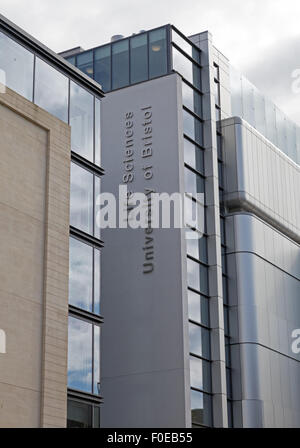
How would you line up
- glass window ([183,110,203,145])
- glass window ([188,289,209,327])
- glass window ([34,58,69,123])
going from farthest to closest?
glass window ([183,110,203,145]) < glass window ([188,289,209,327]) < glass window ([34,58,69,123])

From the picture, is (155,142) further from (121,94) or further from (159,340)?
(159,340)

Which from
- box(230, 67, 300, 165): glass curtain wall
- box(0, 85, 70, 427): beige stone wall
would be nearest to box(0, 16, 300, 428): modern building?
box(0, 85, 70, 427): beige stone wall

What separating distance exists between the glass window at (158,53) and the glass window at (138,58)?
325 millimetres

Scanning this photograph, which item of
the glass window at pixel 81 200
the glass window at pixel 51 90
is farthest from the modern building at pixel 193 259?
the glass window at pixel 51 90

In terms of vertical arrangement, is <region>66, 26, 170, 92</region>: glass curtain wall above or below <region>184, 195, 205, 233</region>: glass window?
above

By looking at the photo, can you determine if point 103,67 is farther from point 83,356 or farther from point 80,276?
point 83,356

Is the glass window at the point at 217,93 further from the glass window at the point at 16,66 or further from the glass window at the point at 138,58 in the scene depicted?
the glass window at the point at 16,66

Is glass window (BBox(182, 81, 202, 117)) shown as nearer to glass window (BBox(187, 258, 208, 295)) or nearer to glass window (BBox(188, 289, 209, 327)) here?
glass window (BBox(187, 258, 208, 295))

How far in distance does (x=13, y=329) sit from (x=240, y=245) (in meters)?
20.3

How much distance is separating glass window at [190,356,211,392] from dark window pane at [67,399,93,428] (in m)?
9.57

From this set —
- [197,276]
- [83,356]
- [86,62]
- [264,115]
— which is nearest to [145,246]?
[197,276]

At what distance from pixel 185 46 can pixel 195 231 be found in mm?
10731

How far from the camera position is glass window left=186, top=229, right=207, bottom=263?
45.8 m
